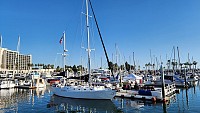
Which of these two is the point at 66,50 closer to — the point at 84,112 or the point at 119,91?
the point at 119,91

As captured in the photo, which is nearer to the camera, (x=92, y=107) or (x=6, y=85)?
(x=92, y=107)

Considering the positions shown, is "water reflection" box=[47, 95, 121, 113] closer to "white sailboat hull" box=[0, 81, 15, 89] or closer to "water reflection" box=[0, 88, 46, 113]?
"water reflection" box=[0, 88, 46, 113]

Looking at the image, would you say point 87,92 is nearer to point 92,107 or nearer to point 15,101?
point 92,107

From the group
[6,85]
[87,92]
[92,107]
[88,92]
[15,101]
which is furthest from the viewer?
[6,85]

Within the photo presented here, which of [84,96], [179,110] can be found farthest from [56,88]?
[179,110]

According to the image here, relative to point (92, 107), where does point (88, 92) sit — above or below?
above

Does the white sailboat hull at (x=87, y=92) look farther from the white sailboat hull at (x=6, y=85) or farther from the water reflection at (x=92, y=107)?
the white sailboat hull at (x=6, y=85)

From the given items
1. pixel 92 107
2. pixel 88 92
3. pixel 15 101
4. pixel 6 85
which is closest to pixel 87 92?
pixel 88 92

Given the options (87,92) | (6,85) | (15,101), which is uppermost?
(87,92)

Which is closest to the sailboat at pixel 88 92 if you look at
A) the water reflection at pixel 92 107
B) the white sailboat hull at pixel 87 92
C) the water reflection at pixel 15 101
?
the white sailboat hull at pixel 87 92

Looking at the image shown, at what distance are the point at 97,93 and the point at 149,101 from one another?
9539 mm

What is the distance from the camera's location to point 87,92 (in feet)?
122

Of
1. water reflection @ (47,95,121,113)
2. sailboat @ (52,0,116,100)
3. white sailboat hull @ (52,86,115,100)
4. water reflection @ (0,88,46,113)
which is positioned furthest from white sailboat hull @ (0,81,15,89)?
water reflection @ (47,95,121,113)

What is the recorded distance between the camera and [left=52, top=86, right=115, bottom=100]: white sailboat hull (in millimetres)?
35969
